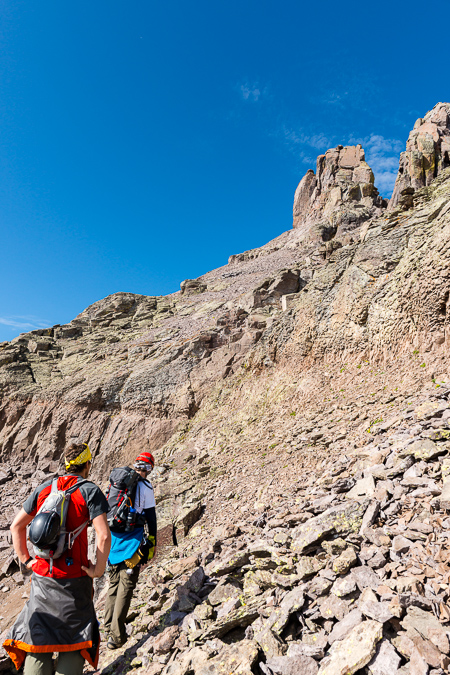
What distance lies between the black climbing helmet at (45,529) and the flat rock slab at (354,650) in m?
2.59

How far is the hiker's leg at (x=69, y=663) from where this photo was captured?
318 centimetres

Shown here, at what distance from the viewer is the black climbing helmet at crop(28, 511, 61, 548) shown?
319cm

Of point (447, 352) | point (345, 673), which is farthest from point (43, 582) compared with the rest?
point (447, 352)

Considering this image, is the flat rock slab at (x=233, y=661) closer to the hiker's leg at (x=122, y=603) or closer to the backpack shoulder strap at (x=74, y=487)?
the hiker's leg at (x=122, y=603)

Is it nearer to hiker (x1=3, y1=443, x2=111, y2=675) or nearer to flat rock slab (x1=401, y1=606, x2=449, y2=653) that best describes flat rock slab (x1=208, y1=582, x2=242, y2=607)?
hiker (x1=3, y1=443, x2=111, y2=675)

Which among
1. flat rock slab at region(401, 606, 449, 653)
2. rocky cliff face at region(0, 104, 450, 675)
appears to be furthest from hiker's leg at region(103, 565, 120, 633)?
flat rock slab at region(401, 606, 449, 653)

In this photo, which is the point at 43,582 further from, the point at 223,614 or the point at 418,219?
the point at 418,219

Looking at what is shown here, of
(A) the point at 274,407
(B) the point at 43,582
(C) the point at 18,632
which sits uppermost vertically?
(A) the point at 274,407

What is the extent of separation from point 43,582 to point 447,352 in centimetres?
925

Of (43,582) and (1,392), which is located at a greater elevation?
(1,392)

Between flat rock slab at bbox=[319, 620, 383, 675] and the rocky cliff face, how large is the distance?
0.02m

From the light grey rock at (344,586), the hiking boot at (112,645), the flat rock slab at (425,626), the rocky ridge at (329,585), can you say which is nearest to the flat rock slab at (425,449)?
the rocky ridge at (329,585)

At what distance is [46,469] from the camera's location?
20.0 meters

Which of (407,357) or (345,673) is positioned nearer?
(345,673)
